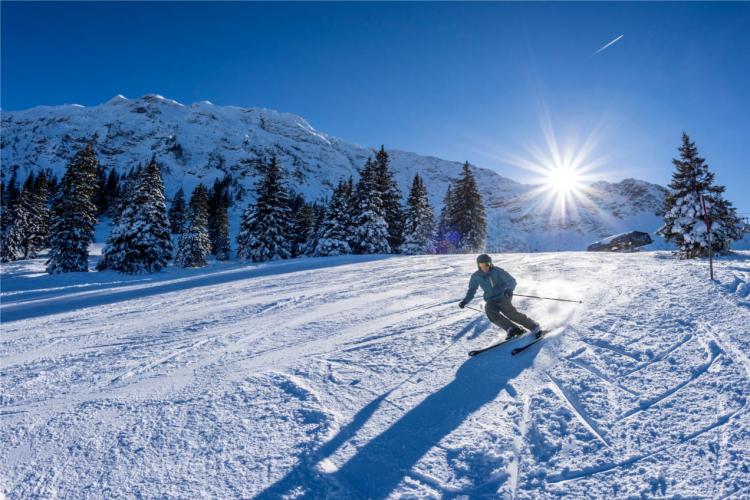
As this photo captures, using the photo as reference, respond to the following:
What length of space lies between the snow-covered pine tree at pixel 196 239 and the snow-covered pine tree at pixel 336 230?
830 inches

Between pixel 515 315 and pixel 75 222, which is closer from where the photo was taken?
pixel 515 315

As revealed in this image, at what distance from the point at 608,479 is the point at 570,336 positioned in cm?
315

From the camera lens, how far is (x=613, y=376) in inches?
164

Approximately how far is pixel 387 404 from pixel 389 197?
3193 cm

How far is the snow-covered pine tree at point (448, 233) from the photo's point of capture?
121 ft

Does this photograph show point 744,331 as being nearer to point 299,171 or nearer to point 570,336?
point 570,336

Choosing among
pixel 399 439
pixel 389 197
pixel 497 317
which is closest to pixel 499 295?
pixel 497 317

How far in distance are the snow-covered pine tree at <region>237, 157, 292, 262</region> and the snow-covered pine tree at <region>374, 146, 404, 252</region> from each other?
876 cm

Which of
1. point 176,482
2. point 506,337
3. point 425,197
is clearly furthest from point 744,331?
point 425,197

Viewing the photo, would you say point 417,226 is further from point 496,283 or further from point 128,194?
point 496,283

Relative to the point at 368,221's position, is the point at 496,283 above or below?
below

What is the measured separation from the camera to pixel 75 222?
28.7 m

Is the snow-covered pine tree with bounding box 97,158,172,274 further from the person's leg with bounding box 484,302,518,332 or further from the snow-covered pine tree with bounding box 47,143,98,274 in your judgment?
the person's leg with bounding box 484,302,518,332

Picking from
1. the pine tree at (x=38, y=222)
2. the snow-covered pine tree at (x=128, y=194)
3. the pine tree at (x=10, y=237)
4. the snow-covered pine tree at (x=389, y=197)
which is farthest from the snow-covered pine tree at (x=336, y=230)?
the pine tree at (x=10, y=237)
